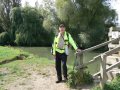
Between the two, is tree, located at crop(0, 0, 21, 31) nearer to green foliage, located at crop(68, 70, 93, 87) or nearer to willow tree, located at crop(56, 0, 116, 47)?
willow tree, located at crop(56, 0, 116, 47)

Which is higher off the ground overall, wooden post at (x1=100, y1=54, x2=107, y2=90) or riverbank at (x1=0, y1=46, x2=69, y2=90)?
wooden post at (x1=100, y1=54, x2=107, y2=90)

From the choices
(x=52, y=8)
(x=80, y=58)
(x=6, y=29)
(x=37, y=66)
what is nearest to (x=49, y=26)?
(x=52, y=8)

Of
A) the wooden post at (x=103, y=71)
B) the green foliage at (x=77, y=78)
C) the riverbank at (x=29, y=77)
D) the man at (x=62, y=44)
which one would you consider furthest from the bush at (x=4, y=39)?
the wooden post at (x=103, y=71)

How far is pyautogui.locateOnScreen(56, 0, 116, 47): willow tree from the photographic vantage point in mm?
41969

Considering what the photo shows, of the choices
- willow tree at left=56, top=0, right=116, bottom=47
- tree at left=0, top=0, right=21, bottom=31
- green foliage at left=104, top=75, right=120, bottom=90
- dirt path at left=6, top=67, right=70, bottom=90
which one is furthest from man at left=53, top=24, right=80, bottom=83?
tree at left=0, top=0, right=21, bottom=31

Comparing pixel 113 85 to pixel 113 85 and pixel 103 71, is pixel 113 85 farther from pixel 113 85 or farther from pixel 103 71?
pixel 103 71

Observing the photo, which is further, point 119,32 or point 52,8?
point 52,8

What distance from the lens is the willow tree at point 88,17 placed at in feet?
138

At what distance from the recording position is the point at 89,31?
4231 centimetres

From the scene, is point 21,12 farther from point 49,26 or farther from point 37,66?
point 37,66

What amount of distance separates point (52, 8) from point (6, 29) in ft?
46.5

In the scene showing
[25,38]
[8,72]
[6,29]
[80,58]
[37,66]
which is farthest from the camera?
[6,29]

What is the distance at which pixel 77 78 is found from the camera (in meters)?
10.2

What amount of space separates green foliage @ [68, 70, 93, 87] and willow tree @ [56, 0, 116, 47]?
31.5m
